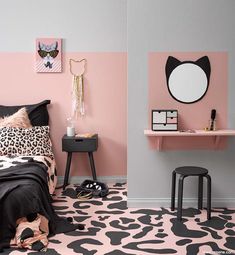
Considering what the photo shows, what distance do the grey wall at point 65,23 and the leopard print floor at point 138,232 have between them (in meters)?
2.07

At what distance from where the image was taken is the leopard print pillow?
4.11 meters

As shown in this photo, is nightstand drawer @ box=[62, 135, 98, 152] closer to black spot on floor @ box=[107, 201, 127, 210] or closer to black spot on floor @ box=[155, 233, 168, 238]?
black spot on floor @ box=[107, 201, 127, 210]

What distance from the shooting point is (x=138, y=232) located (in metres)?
3.12

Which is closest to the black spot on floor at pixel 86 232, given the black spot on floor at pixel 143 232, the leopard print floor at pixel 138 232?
the leopard print floor at pixel 138 232

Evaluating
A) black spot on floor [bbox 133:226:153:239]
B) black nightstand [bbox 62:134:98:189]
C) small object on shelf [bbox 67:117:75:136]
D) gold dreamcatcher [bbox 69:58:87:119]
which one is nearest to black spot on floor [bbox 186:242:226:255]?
black spot on floor [bbox 133:226:153:239]

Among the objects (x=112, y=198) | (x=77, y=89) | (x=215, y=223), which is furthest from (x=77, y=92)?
(x=215, y=223)

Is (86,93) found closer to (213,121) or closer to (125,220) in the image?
(213,121)

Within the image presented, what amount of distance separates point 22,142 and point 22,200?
1.33m

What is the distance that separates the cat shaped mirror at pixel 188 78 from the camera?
3.65 meters

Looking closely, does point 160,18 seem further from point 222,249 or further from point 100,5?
point 222,249

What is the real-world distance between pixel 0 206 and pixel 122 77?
2447 mm

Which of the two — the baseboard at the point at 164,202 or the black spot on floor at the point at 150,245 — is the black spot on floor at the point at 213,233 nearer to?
the black spot on floor at the point at 150,245

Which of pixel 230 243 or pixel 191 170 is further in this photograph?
pixel 191 170

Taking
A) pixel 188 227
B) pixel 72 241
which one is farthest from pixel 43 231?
pixel 188 227
